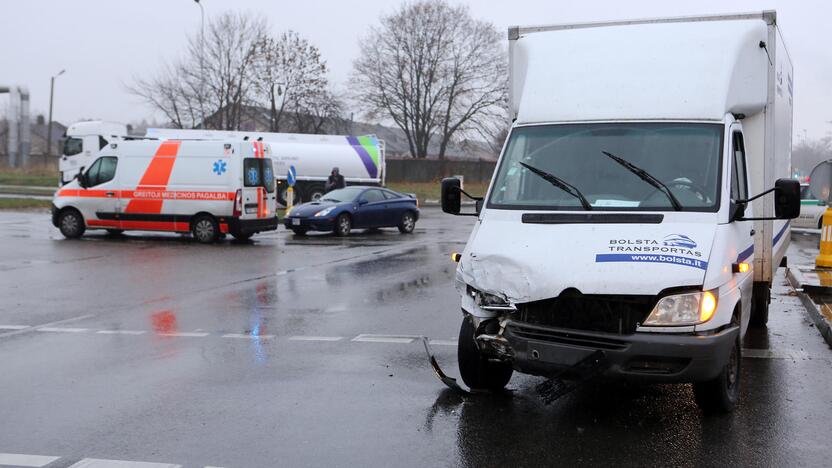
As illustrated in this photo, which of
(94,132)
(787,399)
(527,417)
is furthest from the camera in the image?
(94,132)

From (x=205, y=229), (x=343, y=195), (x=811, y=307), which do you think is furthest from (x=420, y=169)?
(x=811, y=307)

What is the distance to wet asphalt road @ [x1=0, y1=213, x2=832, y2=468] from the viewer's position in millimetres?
5305

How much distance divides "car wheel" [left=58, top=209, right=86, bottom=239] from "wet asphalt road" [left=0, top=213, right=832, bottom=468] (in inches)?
343

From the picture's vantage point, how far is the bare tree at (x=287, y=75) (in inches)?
2317

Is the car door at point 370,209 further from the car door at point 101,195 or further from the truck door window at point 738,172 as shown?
the truck door window at point 738,172

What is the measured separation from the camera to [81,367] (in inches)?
297

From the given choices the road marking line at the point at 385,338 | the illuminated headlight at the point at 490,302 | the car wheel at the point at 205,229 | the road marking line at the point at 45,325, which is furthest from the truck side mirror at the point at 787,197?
the car wheel at the point at 205,229

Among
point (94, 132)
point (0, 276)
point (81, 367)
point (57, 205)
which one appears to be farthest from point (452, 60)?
point (81, 367)

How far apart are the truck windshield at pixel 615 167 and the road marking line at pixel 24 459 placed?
3.57 metres

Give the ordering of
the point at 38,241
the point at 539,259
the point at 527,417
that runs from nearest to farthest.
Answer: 1. the point at 539,259
2. the point at 527,417
3. the point at 38,241

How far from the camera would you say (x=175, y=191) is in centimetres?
2028

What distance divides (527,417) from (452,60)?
201ft

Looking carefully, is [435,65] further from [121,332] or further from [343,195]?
[121,332]

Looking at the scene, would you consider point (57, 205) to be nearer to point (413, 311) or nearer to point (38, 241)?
point (38, 241)
